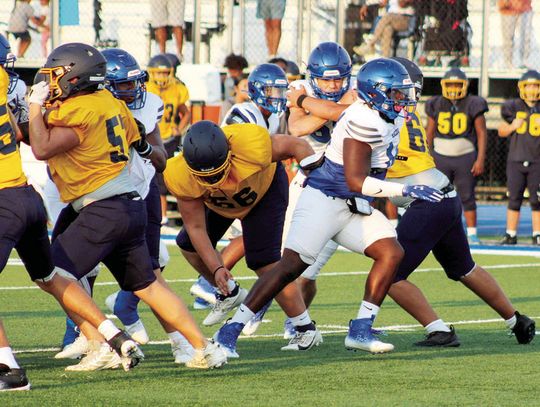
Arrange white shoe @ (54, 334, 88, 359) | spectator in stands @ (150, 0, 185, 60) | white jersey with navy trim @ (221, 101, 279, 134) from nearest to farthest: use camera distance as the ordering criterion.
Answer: white shoe @ (54, 334, 88, 359) → white jersey with navy trim @ (221, 101, 279, 134) → spectator in stands @ (150, 0, 185, 60)

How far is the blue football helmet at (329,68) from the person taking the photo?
27.3 feet

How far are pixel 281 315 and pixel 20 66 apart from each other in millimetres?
10221

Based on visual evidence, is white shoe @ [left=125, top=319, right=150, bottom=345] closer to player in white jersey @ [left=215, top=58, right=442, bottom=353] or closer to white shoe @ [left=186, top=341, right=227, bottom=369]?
player in white jersey @ [left=215, top=58, right=442, bottom=353]

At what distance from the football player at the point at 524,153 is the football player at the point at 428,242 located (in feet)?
22.6

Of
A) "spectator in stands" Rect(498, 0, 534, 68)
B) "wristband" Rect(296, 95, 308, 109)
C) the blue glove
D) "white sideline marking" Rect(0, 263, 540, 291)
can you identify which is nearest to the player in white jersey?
the blue glove

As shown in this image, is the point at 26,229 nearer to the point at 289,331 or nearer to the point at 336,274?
the point at 289,331

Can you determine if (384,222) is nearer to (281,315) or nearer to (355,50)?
(281,315)

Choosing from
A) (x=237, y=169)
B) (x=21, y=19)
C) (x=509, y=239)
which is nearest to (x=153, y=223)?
(x=237, y=169)

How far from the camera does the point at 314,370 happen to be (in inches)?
261

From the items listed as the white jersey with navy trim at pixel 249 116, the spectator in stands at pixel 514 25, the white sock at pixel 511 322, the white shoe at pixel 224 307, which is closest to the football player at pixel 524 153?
the spectator in stands at pixel 514 25

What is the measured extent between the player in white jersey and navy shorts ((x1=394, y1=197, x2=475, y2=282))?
495mm

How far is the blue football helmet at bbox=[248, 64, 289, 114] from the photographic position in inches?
342

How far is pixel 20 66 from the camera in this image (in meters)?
18.3

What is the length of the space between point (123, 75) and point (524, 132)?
836cm
